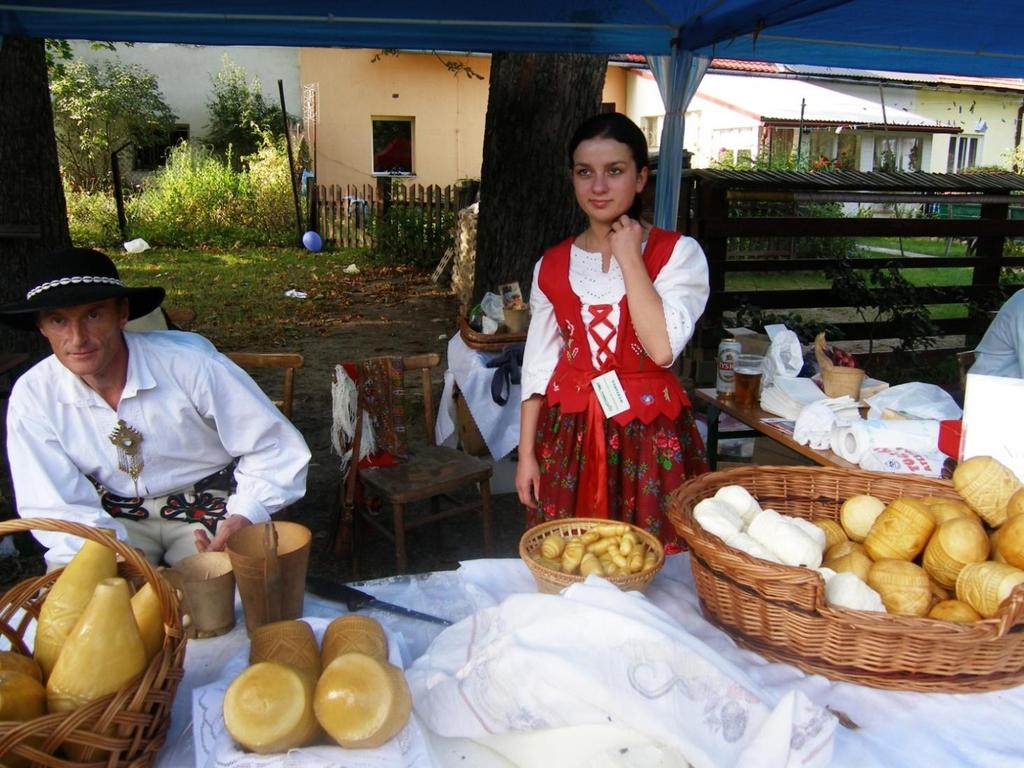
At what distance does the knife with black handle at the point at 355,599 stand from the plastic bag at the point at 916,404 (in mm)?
1778

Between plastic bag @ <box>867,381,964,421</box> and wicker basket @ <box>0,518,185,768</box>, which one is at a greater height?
wicker basket @ <box>0,518,185,768</box>

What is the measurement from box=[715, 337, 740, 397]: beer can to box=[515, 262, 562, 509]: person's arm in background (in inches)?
45.2

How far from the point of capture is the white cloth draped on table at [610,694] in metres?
1.02

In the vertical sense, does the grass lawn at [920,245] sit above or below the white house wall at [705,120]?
below

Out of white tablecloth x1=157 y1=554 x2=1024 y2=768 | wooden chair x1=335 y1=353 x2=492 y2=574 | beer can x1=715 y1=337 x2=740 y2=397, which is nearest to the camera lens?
white tablecloth x1=157 y1=554 x2=1024 y2=768

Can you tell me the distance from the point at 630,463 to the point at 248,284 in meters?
9.58

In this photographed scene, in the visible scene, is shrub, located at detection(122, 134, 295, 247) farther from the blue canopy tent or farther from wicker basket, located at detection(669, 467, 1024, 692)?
wicker basket, located at detection(669, 467, 1024, 692)

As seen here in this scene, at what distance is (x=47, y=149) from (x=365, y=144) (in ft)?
39.6

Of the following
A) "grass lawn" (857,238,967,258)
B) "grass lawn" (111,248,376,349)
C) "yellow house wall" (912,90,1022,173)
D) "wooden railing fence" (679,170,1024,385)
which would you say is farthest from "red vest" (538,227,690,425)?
"yellow house wall" (912,90,1022,173)

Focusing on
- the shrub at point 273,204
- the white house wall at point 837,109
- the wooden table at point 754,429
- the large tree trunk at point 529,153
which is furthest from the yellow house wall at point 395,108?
the wooden table at point 754,429

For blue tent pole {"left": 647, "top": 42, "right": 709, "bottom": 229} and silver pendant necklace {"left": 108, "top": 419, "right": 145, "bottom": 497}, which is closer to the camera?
silver pendant necklace {"left": 108, "top": 419, "right": 145, "bottom": 497}

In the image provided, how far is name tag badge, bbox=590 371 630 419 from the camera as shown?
86.8 inches

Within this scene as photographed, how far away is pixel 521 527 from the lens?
425 cm

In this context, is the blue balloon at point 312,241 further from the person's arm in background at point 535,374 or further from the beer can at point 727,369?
the person's arm in background at point 535,374
